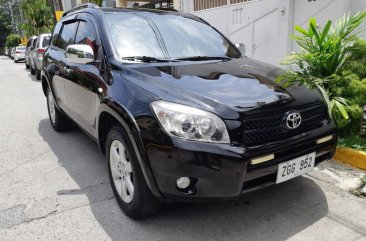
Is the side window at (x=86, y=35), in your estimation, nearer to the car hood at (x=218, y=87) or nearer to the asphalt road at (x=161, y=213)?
the car hood at (x=218, y=87)

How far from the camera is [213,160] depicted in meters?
2.30

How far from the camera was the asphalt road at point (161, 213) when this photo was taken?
269 centimetres

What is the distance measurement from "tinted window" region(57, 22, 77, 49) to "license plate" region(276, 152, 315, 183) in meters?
3.06

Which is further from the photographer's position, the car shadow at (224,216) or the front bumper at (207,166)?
the car shadow at (224,216)

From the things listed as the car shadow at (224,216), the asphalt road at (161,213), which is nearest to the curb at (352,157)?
the asphalt road at (161,213)

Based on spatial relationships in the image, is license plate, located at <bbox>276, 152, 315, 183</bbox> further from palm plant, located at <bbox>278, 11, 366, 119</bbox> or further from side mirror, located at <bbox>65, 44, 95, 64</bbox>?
side mirror, located at <bbox>65, 44, 95, 64</bbox>

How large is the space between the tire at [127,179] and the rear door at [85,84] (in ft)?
1.73

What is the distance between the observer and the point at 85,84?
3.60 meters

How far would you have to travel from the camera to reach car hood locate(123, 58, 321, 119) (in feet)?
8.14

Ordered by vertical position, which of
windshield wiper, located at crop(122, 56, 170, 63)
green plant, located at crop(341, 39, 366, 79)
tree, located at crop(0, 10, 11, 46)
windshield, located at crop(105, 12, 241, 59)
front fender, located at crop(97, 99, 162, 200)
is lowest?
tree, located at crop(0, 10, 11, 46)

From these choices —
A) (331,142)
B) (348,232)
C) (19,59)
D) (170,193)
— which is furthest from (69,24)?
(19,59)

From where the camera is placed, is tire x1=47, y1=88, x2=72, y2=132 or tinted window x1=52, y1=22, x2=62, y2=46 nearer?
tinted window x1=52, y1=22, x2=62, y2=46

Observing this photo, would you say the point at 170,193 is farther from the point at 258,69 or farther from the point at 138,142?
the point at 258,69

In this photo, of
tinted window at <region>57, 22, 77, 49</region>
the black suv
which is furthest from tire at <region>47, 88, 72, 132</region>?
the black suv
